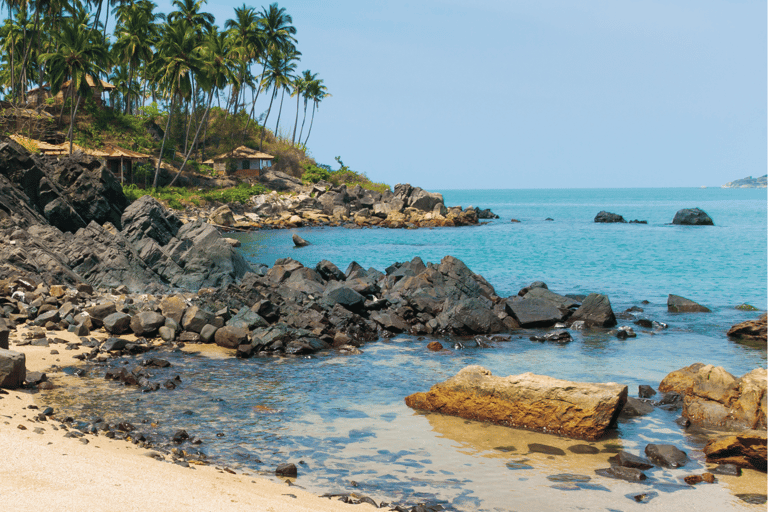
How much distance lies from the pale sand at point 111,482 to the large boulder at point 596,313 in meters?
15.1

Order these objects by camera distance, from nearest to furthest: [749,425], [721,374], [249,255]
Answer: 1. [749,425]
2. [721,374]
3. [249,255]

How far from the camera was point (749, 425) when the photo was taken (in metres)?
11.3

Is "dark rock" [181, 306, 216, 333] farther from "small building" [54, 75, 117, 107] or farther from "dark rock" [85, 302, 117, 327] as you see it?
"small building" [54, 75, 117, 107]

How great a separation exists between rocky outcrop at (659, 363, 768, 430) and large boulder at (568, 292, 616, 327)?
26.5 ft

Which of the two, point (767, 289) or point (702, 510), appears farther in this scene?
point (767, 289)

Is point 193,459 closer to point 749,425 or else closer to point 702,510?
point 702,510

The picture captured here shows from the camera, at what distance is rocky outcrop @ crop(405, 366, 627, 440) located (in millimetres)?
10727

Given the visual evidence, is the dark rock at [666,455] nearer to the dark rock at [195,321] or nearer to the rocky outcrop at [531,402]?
the rocky outcrop at [531,402]

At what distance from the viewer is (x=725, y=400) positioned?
38.8 feet

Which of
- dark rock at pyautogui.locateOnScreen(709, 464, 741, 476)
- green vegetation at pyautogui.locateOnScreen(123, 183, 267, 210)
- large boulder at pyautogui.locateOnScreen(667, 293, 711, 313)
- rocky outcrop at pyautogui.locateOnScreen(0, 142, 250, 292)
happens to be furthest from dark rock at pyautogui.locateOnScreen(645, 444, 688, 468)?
green vegetation at pyautogui.locateOnScreen(123, 183, 267, 210)

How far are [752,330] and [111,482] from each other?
19.9 meters

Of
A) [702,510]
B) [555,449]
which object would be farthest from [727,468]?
[555,449]

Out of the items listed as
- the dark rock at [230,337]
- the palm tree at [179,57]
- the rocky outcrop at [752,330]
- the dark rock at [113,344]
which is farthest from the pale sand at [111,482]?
the palm tree at [179,57]

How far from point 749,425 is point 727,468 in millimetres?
2593
